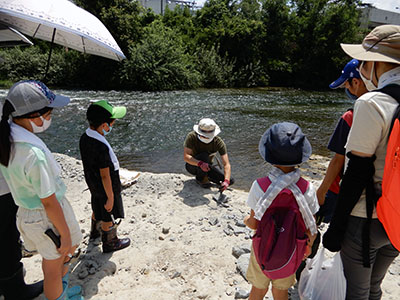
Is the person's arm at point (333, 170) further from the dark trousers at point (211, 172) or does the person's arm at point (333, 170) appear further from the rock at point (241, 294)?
the dark trousers at point (211, 172)

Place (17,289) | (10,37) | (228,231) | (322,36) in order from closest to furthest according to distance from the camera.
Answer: (17,289) < (10,37) < (228,231) < (322,36)

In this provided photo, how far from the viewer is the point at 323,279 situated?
2.05 m

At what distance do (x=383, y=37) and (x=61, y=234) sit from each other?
261cm

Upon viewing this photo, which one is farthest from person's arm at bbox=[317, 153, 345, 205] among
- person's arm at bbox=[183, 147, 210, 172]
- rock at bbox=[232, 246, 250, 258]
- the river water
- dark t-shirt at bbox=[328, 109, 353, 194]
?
the river water

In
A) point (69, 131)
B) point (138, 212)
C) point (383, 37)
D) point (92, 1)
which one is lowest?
point (69, 131)

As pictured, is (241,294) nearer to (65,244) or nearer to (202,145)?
(65,244)

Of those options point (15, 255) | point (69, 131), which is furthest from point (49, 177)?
point (69, 131)

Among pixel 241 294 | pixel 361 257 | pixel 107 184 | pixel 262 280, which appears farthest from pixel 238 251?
pixel 107 184

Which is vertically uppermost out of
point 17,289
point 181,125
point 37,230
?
point 37,230

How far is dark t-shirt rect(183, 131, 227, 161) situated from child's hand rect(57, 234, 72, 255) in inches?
119

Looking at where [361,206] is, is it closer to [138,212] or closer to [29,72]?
[138,212]

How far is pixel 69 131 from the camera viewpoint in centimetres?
1014

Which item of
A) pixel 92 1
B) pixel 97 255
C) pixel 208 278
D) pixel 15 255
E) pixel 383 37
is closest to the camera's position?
pixel 383 37

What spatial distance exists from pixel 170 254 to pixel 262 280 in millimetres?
1416
